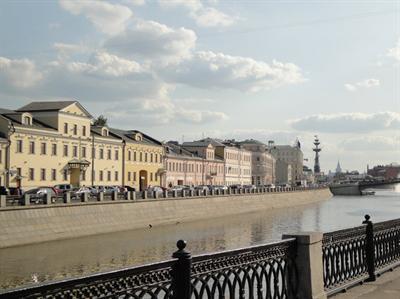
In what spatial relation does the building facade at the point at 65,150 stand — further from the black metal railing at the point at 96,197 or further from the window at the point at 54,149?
the black metal railing at the point at 96,197

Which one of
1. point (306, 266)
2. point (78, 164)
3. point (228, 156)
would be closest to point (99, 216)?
point (78, 164)

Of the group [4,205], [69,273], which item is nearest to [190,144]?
[4,205]

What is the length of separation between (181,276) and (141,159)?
68720mm

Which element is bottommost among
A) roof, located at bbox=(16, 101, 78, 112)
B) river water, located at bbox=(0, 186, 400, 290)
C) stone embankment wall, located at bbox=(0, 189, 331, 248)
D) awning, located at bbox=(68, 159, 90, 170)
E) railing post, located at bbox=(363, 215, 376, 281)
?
river water, located at bbox=(0, 186, 400, 290)

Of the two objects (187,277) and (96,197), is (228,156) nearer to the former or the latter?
(96,197)

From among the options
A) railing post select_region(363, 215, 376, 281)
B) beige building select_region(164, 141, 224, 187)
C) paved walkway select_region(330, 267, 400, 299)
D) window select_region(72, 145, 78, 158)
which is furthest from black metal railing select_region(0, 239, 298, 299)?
beige building select_region(164, 141, 224, 187)

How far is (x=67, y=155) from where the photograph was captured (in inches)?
2259

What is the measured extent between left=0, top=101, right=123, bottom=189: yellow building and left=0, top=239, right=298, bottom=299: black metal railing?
44.4 meters

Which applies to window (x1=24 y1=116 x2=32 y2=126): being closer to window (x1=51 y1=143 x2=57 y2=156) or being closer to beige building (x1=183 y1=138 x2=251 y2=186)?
window (x1=51 y1=143 x2=57 y2=156)

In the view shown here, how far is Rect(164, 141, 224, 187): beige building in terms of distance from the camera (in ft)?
281

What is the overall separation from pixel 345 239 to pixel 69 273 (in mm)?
15344

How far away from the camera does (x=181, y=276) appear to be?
5.27 m

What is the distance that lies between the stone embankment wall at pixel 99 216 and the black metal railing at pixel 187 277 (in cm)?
2494

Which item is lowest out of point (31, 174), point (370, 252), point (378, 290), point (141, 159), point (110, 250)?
point (110, 250)
